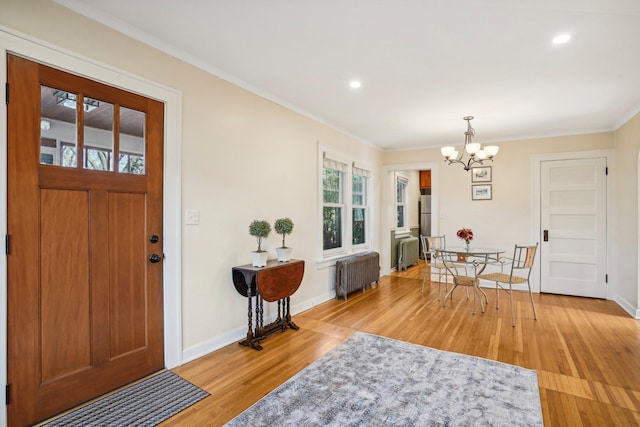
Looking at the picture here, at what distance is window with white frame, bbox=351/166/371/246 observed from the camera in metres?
5.15

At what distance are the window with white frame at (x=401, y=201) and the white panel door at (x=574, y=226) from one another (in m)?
2.56

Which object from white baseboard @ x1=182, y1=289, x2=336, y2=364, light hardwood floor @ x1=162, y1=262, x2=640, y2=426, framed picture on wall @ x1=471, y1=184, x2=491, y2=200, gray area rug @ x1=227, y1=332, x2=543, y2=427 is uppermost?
framed picture on wall @ x1=471, y1=184, x2=491, y2=200

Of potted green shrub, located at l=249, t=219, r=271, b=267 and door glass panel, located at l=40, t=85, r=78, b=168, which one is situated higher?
door glass panel, located at l=40, t=85, r=78, b=168

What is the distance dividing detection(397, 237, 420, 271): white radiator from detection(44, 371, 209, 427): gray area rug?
4.96 metres

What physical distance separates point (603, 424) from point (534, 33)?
241 centimetres

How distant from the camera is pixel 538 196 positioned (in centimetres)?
484

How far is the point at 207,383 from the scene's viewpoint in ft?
7.27

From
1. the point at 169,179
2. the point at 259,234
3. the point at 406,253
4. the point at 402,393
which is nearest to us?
the point at 402,393

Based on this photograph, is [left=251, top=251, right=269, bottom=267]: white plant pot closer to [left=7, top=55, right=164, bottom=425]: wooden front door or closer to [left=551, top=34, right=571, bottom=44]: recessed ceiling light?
[left=7, top=55, right=164, bottom=425]: wooden front door

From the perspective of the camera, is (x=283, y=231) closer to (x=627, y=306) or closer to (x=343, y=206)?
(x=343, y=206)

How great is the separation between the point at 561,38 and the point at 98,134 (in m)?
3.15

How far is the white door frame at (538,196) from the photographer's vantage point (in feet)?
14.5

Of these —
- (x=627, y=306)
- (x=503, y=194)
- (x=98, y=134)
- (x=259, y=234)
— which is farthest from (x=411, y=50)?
(x=627, y=306)

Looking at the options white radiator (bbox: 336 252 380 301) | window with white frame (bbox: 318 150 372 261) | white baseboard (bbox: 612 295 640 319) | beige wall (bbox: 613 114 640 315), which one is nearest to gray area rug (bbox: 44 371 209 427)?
window with white frame (bbox: 318 150 372 261)
